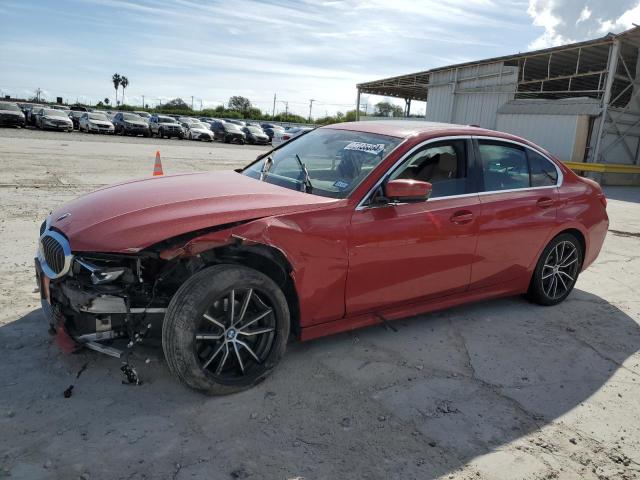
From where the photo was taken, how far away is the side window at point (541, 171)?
196 inches

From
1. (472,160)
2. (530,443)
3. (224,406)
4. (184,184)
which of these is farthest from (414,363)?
(184,184)

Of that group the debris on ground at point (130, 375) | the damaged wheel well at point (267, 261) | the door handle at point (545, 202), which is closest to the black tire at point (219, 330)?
the damaged wheel well at point (267, 261)

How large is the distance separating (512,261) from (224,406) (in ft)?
9.46

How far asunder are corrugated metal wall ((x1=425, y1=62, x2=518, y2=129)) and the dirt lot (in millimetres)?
21491

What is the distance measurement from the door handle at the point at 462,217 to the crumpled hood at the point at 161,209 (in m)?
1.09

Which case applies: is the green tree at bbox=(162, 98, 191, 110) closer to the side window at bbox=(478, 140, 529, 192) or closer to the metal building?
the metal building

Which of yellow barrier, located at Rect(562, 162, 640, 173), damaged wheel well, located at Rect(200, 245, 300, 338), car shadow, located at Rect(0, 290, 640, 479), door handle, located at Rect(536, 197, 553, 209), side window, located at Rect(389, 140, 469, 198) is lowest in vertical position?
car shadow, located at Rect(0, 290, 640, 479)

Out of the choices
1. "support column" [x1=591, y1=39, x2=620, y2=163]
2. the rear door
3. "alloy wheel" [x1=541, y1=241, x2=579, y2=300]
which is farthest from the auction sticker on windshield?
"support column" [x1=591, y1=39, x2=620, y2=163]

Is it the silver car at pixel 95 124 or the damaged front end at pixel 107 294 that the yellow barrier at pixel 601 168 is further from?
the silver car at pixel 95 124

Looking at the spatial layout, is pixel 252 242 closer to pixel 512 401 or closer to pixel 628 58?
pixel 512 401

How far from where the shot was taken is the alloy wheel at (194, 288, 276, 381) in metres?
3.20

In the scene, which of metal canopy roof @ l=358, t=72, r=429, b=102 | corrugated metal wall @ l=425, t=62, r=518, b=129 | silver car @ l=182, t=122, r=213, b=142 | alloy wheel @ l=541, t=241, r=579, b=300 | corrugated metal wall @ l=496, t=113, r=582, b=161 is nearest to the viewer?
alloy wheel @ l=541, t=241, r=579, b=300

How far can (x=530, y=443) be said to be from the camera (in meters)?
3.03

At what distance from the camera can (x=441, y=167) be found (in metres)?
4.33
